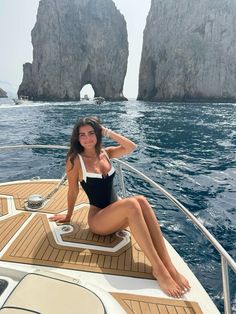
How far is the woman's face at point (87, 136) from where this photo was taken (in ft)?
14.0

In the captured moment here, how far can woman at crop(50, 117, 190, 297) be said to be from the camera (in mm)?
3520

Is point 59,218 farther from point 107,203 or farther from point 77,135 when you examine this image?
point 77,135

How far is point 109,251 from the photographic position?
159 inches

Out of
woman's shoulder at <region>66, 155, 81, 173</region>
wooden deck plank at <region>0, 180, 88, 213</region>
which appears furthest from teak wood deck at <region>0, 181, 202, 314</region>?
woman's shoulder at <region>66, 155, 81, 173</region>

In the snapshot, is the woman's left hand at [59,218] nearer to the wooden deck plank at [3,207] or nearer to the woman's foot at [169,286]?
the wooden deck plank at [3,207]

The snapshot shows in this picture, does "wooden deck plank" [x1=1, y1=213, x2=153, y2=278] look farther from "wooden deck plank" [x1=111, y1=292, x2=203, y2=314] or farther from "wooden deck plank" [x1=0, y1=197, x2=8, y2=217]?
"wooden deck plank" [x1=0, y1=197, x2=8, y2=217]

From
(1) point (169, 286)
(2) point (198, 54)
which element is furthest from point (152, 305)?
(2) point (198, 54)

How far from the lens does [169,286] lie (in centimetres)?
337

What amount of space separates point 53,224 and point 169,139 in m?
18.4

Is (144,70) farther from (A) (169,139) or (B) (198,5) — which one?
(A) (169,139)

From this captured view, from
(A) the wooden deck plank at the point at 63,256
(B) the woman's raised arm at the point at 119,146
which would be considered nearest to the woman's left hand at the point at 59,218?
(A) the wooden deck plank at the point at 63,256

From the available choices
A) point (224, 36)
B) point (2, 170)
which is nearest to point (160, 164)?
point (2, 170)

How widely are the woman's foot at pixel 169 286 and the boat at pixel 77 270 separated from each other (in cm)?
6

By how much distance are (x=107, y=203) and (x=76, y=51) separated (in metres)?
107
